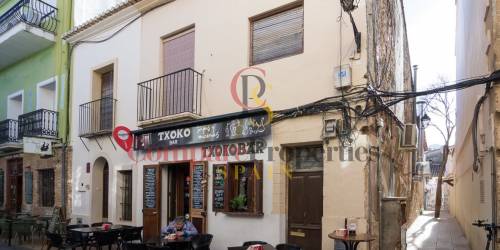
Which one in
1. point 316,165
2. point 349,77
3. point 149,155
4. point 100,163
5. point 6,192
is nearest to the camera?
point 349,77

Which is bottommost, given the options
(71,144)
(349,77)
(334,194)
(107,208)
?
(107,208)

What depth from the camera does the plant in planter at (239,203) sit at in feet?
28.3

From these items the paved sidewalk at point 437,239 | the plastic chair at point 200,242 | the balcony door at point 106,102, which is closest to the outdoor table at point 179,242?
the plastic chair at point 200,242

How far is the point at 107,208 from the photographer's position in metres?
12.6

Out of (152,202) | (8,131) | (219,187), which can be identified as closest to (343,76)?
(219,187)

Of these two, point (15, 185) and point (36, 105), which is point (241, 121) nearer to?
point (36, 105)

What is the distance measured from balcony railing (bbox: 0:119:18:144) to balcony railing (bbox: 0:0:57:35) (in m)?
3.33

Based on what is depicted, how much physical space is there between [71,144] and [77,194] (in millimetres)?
1560

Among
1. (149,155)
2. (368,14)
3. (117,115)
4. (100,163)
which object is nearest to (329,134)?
(368,14)

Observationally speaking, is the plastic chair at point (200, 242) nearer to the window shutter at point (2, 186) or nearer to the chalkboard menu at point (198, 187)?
the chalkboard menu at point (198, 187)

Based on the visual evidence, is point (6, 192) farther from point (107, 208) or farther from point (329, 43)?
point (329, 43)

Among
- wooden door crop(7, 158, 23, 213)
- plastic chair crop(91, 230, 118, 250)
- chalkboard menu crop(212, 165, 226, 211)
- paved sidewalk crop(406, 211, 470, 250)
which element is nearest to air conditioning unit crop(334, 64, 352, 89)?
chalkboard menu crop(212, 165, 226, 211)

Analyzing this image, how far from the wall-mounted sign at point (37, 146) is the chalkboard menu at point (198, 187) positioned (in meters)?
6.35

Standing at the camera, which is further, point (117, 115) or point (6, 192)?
point (6, 192)
